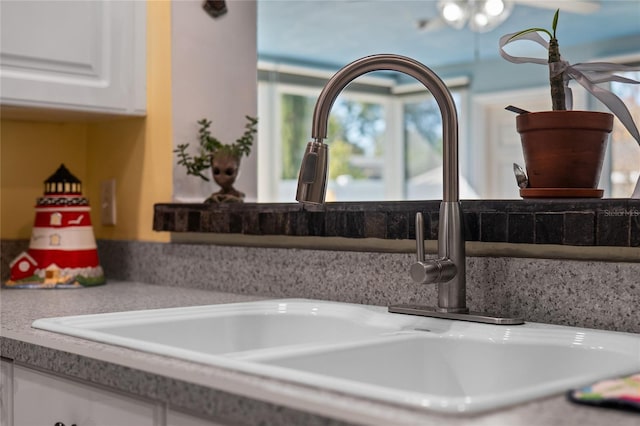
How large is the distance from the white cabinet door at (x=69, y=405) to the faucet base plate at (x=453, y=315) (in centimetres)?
49

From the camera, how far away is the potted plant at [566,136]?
125 cm

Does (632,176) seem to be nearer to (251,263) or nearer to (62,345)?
(251,263)

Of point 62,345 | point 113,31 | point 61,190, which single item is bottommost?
point 62,345

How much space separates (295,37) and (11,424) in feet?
16.6

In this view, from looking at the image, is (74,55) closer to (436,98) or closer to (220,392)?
(436,98)

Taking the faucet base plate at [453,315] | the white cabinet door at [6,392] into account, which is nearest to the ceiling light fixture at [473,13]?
the faucet base plate at [453,315]

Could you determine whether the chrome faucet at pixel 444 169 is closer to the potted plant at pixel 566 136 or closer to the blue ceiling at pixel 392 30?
the potted plant at pixel 566 136

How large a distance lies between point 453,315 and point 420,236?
13 cm

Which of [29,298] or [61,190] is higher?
[61,190]

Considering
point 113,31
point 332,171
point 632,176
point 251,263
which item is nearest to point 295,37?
point 332,171

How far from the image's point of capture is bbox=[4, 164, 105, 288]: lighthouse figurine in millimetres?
1985

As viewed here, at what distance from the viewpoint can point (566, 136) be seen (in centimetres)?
125

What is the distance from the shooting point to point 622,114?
130cm

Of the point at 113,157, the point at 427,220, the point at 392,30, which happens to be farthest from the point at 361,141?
the point at 427,220
